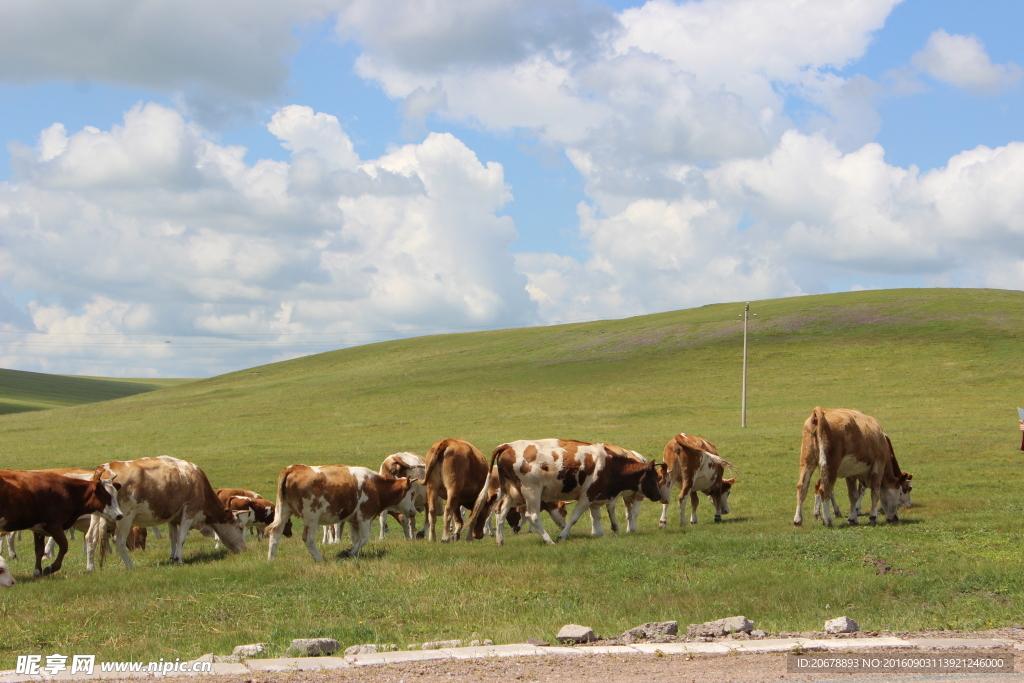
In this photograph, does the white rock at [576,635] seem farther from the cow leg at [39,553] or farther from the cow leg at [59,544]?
the cow leg at [39,553]

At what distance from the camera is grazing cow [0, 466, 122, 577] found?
1493cm

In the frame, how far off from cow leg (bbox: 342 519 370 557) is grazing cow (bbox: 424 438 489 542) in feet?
8.32

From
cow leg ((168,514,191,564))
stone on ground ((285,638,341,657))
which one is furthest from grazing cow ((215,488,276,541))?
stone on ground ((285,638,341,657))

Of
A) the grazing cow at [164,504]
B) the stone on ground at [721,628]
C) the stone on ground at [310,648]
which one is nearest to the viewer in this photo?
the stone on ground at [310,648]

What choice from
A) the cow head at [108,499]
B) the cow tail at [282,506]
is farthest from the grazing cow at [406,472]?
the cow head at [108,499]

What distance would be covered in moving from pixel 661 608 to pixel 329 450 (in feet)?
111

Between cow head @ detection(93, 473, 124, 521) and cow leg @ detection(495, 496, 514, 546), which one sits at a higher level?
cow head @ detection(93, 473, 124, 521)

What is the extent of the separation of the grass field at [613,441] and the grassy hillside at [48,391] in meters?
39.7

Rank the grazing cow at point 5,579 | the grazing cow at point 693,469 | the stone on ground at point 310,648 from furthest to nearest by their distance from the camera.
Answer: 1. the grazing cow at point 693,469
2. the grazing cow at point 5,579
3. the stone on ground at point 310,648

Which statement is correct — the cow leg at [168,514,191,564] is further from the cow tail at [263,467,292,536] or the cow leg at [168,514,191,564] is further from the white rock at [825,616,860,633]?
the white rock at [825,616,860,633]

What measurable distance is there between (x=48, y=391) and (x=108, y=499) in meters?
150

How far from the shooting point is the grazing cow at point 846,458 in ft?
61.3

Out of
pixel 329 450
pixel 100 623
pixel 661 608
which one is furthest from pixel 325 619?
pixel 329 450

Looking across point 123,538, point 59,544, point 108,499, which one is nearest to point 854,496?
point 123,538
